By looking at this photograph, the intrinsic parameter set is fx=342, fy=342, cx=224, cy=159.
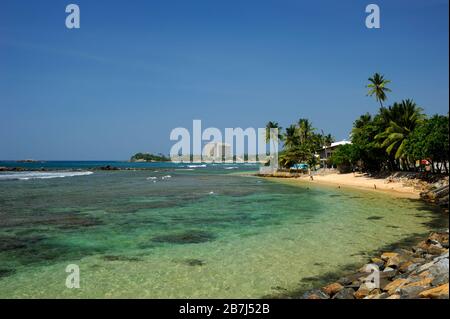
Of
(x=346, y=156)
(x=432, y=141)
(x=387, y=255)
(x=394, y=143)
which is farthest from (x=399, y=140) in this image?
(x=387, y=255)

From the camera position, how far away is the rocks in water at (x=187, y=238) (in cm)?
1506

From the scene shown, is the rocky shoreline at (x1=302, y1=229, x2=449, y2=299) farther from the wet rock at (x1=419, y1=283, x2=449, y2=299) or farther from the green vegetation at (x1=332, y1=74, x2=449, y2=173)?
the green vegetation at (x1=332, y1=74, x2=449, y2=173)

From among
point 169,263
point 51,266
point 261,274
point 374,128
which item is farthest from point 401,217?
point 374,128

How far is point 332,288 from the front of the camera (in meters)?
9.08

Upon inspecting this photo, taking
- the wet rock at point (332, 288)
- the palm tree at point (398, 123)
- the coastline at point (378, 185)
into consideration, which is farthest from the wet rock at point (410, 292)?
the palm tree at point (398, 123)

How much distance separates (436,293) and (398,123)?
131ft

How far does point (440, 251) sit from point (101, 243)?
42.6 feet

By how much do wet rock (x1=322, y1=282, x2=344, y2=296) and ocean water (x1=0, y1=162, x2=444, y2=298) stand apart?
0.72 m

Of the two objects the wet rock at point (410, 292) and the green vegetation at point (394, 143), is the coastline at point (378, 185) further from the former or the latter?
the wet rock at point (410, 292)

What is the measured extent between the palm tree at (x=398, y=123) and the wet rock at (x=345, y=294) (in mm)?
33807

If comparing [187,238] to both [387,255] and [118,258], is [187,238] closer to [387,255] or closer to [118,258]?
[118,258]

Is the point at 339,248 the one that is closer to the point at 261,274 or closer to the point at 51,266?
the point at 261,274

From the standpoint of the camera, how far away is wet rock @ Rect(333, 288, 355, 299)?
8427mm

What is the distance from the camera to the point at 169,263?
1197 centimetres
